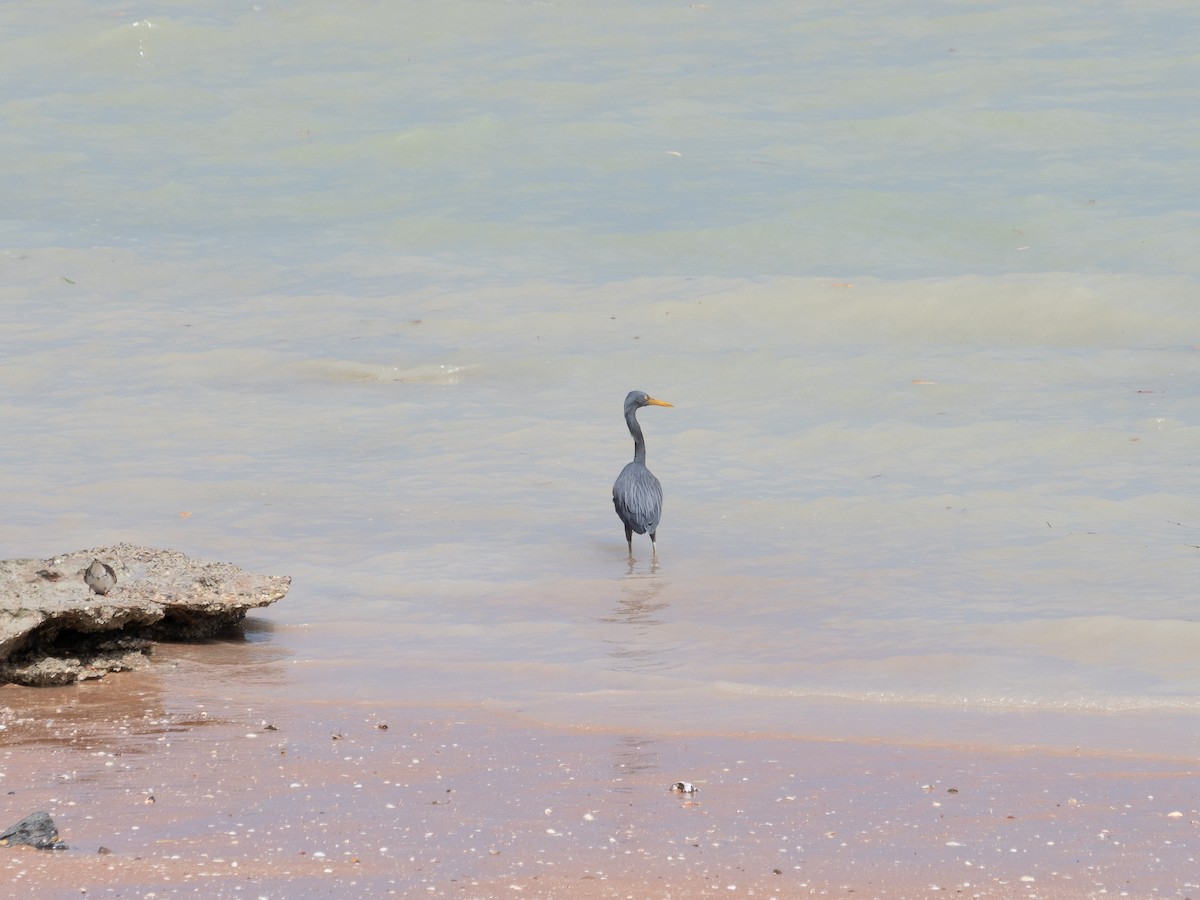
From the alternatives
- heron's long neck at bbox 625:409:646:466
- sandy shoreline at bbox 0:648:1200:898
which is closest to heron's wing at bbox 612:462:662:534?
heron's long neck at bbox 625:409:646:466

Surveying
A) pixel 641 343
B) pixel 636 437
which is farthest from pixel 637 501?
pixel 641 343

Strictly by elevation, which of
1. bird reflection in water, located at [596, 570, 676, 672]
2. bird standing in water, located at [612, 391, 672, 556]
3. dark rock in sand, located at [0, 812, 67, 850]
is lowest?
dark rock in sand, located at [0, 812, 67, 850]

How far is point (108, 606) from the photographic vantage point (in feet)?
23.0

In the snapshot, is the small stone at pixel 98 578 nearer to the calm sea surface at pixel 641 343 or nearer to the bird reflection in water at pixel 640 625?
the calm sea surface at pixel 641 343

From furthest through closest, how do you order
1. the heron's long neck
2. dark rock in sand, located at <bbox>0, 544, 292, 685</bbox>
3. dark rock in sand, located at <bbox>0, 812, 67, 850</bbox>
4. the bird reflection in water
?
the heron's long neck → the bird reflection in water → dark rock in sand, located at <bbox>0, 544, 292, 685</bbox> → dark rock in sand, located at <bbox>0, 812, 67, 850</bbox>

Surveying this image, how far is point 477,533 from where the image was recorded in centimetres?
992

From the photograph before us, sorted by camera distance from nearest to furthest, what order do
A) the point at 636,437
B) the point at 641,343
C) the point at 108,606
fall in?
the point at 108,606 < the point at 636,437 < the point at 641,343

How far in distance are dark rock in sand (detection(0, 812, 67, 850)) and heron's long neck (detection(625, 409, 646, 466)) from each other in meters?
6.16

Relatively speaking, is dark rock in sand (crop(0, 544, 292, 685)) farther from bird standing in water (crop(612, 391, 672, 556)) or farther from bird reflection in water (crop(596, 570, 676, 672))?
bird standing in water (crop(612, 391, 672, 556))

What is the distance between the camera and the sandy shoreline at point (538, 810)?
470cm

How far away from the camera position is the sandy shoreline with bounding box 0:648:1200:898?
4703 mm

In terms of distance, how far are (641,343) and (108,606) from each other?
813 cm

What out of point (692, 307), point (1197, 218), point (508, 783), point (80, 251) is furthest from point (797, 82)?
point (508, 783)

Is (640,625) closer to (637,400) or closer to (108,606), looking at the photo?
(108,606)
